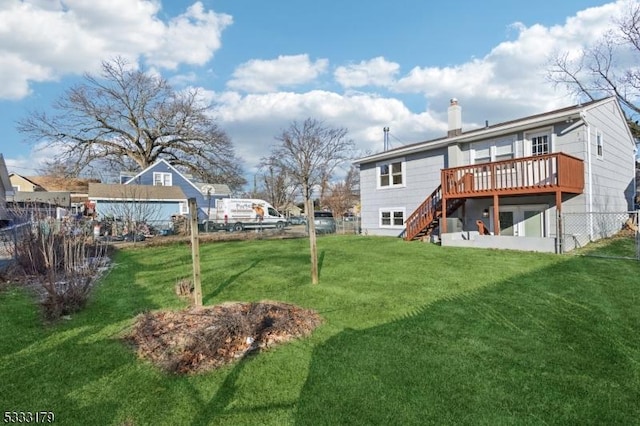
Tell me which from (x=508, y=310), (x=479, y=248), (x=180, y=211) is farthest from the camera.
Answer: (x=180, y=211)

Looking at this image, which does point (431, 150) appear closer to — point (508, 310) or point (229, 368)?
point (508, 310)

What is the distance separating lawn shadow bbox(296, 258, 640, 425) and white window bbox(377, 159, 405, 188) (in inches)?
498

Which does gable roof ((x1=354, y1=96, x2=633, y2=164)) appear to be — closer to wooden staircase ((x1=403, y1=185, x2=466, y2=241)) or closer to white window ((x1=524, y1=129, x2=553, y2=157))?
white window ((x1=524, y1=129, x2=553, y2=157))

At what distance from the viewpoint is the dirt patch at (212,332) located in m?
3.87

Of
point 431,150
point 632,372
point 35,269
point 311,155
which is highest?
point 311,155

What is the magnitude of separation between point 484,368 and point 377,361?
42.0 inches

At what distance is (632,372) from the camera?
3518 mm

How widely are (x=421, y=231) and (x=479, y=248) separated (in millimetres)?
3361

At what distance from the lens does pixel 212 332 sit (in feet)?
13.8

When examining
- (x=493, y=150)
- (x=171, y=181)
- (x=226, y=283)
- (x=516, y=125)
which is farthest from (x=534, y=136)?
(x=171, y=181)

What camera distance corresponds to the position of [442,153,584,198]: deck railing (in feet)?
36.4

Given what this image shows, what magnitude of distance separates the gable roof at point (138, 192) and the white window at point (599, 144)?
25814 millimetres

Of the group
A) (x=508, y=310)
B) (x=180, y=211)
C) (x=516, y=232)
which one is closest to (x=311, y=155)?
(x=180, y=211)

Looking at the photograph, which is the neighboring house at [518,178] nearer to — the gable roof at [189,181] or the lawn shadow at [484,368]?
the lawn shadow at [484,368]
